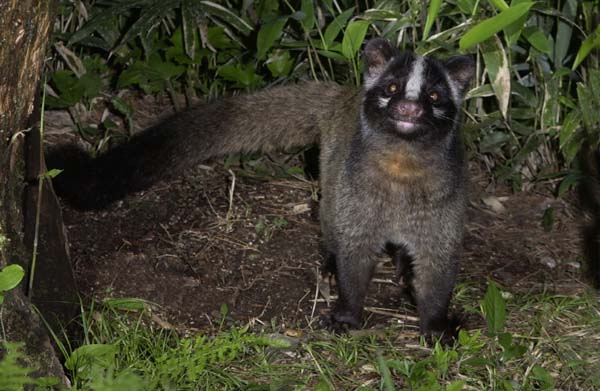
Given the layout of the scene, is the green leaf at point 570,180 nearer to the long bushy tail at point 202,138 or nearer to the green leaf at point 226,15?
the long bushy tail at point 202,138

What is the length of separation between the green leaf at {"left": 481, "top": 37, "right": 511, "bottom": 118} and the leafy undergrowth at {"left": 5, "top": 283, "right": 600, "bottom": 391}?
3.51 ft

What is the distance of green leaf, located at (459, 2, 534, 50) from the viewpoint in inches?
169

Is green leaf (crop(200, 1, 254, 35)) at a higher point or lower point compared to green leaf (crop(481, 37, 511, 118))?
higher

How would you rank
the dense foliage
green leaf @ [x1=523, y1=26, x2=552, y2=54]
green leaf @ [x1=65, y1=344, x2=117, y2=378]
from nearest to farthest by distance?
green leaf @ [x1=65, y1=344, x2=117, y2=378]
green leaf @ [x1=523, y1=26, x2=552, y2=54]
the dense foliage

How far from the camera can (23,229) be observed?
377 centimetres

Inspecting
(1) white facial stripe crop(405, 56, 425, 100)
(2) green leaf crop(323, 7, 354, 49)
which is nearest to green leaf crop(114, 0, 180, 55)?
(2) green leaf crop(323, 7, 354, 49)

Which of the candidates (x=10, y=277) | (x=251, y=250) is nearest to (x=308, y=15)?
(x=251, y=250)

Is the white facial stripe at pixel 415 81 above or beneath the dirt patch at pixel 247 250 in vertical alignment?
above

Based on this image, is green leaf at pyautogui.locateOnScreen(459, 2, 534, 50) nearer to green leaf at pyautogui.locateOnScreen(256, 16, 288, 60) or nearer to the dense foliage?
the dense foliage

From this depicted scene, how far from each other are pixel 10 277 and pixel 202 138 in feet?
6.62

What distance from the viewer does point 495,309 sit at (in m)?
4.31

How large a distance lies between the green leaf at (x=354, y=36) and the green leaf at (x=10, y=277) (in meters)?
2.25

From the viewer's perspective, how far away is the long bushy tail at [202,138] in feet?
15.7

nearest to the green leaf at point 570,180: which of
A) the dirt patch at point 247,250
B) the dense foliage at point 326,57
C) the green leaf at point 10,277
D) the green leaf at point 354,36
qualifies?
the dense foliage at point 326,57
